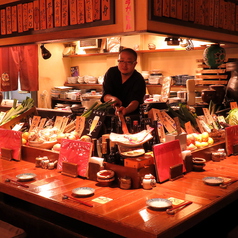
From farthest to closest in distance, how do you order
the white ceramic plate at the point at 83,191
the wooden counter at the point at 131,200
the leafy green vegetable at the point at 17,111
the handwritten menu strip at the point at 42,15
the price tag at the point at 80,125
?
the leafy green vegetable at the point at 17,111, the handwritten menu strip at the point at 42,15, the price tag at the point at 80,125, the white ceramic plate at the point at 83,191, the wooden counter at the point at 131,200

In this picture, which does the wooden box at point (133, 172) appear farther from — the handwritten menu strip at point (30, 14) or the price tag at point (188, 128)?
the handwritten menu strip at point (30, 14)

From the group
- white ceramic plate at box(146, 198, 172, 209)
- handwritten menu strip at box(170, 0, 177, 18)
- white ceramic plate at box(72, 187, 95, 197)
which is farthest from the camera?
handwritten menu strip at box(170, 0, 177, 18)

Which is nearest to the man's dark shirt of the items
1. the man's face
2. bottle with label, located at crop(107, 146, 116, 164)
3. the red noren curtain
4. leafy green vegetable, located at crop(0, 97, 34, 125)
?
the man's face

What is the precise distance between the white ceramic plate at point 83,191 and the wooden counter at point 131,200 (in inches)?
1.2

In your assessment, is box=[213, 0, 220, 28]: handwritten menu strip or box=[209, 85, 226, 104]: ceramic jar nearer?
box=[213, 0, 220, 28]: handwritten menu strip

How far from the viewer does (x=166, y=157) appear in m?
2.62

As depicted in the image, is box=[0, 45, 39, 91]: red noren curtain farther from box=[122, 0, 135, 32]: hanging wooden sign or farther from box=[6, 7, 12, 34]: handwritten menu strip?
box=[122, 0, 135, 32]: hanging wooden sign

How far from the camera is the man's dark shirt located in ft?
13.6

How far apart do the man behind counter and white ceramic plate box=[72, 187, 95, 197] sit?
1723 mm

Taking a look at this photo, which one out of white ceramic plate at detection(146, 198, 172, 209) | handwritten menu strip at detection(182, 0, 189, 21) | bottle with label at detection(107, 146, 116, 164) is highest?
handwritten menu strip at detection(182, 0, 189, 21)

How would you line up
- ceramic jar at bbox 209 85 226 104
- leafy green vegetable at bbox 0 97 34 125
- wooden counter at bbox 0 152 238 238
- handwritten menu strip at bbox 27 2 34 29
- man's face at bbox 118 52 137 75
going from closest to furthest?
wooden counter at bbox 0 152 238 238 → handwritten menu strip at bbox 27 2 34 29 → man's face at bbox 118 52 137 75 → leafy green vegetable at bbox 0 97 34 125 → ceramic jar at bbox 209 85 226 104

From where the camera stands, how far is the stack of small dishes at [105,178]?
8.05 feet

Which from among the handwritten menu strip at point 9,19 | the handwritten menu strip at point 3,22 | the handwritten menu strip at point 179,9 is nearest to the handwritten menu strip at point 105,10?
the handwritten menu strip at point 179,9

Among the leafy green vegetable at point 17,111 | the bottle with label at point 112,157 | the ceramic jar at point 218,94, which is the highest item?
the ceramic jar at point 218,94
